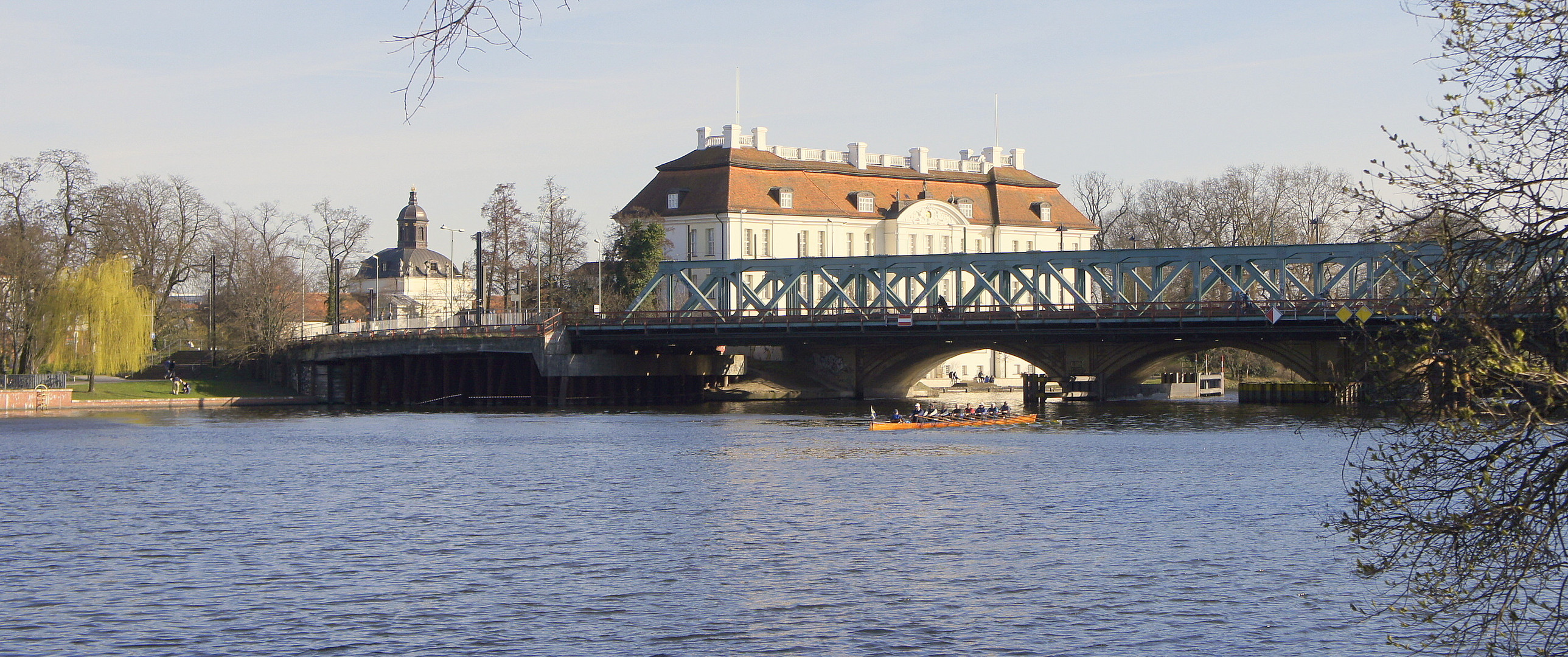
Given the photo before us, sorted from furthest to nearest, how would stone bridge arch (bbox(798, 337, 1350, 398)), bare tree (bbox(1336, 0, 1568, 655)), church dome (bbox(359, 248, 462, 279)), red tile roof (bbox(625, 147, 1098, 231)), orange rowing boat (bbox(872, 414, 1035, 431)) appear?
1. church dome (bbox(359, 248, 462, 279))
2. red tile roof (bbox(625, 147, 1098, 231))
3. stone bridge arch (bbox(798, 337, 1350, 398))
4. orange rowing boat (bbox(872, 414, 1035, 431))
5. bare tree (bbox(1336, 0, 1568, 655))

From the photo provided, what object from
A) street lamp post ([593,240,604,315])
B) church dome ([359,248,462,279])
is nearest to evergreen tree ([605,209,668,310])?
street lamp post ([593,240,604,315])

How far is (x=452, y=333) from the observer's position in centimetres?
8800

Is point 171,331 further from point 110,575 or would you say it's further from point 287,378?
point 110,575

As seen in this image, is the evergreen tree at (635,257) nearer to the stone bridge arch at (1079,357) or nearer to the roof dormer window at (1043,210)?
the stone bridge arch at (1079,357)

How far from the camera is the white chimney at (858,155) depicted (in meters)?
120

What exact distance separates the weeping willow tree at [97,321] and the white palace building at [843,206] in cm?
3921

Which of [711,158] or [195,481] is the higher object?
[711,158]

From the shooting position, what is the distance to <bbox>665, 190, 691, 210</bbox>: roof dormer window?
114m

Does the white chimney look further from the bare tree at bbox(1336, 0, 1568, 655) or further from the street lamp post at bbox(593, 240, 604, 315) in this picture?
the bare tree at bbox(1336, 0, 1568, 655)

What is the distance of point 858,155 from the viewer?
120062 mm

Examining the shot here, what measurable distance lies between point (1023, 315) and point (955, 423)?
14.0 metres

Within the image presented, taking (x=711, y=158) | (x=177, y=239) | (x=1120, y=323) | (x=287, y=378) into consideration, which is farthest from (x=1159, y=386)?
(x=177, y=239)

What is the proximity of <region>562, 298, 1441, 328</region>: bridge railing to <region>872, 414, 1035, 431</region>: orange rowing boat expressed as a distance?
25.0 feet

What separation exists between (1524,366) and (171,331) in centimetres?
11259
